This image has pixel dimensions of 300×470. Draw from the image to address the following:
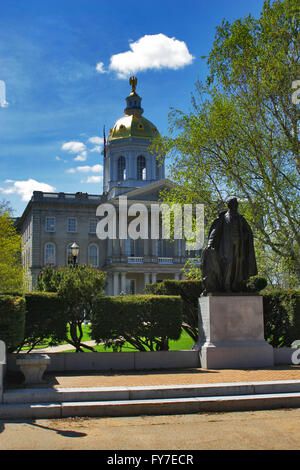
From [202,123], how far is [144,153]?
51.1m

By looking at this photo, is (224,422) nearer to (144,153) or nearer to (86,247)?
(86,247)

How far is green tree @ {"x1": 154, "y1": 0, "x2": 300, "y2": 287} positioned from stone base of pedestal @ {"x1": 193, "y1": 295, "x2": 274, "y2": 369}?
19.2ft

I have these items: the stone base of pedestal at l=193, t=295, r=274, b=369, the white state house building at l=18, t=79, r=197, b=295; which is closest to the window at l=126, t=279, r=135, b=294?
the white state house building at l=18, t=79, r=197, b=295

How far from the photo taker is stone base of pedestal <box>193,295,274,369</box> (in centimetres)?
1081

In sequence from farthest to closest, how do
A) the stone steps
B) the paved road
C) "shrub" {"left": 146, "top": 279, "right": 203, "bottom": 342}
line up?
"shrub" {"left": 146, "top": 279, "right": 203, "bottom": 342}
the stone steps
the paved road

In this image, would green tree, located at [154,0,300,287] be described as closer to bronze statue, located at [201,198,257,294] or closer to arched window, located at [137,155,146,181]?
bronze statue, located at [201,198,257,294]

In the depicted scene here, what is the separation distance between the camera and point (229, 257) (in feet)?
37.7

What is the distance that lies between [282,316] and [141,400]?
682cm

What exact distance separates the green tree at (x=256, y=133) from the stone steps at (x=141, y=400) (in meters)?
9.42

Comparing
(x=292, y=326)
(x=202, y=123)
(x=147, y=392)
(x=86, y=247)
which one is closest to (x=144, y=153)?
(x=86, y=247)

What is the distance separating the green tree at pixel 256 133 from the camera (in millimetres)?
16219
